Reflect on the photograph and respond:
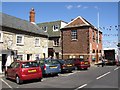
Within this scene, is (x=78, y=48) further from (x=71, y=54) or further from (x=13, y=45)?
(x=13, y=45)

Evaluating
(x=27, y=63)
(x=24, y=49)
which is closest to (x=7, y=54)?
(x=24, y=49)

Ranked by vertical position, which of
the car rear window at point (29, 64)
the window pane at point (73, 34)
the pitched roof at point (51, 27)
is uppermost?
the pitched roof at point (51, 27)

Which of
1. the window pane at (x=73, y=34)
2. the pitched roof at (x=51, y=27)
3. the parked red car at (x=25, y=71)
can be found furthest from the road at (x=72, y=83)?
the pitched roof at (x=51, y=27)

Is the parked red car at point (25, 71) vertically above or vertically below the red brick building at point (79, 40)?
below

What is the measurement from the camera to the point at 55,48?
134 ft

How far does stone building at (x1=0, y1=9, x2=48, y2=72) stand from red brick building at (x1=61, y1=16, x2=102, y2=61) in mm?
7883

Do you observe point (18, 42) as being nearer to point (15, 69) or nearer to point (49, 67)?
point (49, 67)

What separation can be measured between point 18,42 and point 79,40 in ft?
47.8

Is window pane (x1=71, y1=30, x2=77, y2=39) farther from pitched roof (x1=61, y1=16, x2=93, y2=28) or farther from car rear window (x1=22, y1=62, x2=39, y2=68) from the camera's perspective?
car rear window (x1=22, y1=62, x2=39, y2=68)

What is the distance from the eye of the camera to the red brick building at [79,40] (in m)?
37.1

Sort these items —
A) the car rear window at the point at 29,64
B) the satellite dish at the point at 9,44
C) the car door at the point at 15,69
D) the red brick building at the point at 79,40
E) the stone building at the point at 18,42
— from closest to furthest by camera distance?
the car rear window at the point at 29,64 < the car door at the point at 15,69 < the stone building at the point at 18,42 < the satellite dish at the point at 9,44 < the red brick building at the point at 79,40

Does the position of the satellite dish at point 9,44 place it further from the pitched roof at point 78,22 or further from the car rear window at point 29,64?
the pitched roof at point 78,22

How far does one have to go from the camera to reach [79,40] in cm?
3784

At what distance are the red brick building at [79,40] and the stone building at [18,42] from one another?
7883mm
